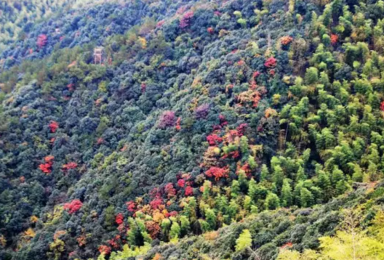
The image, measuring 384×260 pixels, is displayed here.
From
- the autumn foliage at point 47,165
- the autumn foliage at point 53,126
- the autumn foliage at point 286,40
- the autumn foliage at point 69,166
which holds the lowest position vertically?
the autumn foliage at point 69,166

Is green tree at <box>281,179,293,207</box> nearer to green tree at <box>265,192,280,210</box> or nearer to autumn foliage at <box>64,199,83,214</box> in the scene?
green tree at <box>265,192,280,210</box>

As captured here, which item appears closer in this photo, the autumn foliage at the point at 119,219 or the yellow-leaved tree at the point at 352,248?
the yellow-leaved tree at the point at 352,248

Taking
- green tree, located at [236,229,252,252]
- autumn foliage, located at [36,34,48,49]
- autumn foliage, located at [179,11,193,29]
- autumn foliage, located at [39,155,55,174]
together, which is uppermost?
autumn foliage, located at [36,34,48,49]

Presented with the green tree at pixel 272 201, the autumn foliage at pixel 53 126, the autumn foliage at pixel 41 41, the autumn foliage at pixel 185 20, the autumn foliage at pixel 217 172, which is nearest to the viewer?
the green tree at pixel 272 201

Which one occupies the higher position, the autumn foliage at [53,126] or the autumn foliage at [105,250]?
the autumn foliage at [53,126]

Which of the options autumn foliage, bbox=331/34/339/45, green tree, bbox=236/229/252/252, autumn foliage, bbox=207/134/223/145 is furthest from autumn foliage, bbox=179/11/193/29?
green tree, bbox=236/229/252/252

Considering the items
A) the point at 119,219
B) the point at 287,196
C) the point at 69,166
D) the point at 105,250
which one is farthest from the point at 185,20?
the point at 105,250

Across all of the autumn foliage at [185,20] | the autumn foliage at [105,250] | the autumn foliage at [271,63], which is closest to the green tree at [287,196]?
the autumn foliage at [271,63]

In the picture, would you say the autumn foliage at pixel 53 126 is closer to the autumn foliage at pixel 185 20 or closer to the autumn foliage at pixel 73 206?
the autumn foliage at pixel 73 206
